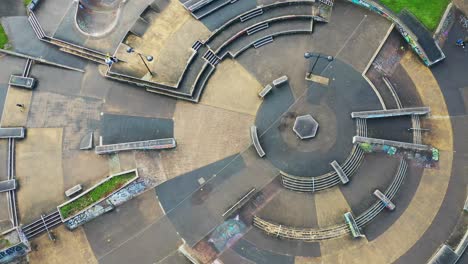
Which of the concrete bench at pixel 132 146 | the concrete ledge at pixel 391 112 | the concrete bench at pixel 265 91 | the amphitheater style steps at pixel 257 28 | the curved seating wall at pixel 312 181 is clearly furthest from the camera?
the amphitheater style steps at pixel 257 28

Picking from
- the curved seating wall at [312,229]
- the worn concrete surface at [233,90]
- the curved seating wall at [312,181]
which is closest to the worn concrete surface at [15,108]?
the worn concrete surface at [233,90]

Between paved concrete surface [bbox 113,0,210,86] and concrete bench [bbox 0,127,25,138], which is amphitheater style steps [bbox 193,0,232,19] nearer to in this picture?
paved concrete surface [bbox 113,0,210,86]

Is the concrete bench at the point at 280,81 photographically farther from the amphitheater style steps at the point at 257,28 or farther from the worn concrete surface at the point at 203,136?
the amphitheater style steps at the point at 257,28

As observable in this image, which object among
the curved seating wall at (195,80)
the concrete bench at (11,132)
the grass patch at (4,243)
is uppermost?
the curved seating wall at (195,80)

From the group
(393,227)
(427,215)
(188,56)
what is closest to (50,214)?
(188,56)

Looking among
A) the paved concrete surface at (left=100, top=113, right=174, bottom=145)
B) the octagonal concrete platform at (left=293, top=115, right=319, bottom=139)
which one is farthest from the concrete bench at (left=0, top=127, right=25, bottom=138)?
the octagonal concrete platform at (left=293, top=115, right=319, bottom=139)

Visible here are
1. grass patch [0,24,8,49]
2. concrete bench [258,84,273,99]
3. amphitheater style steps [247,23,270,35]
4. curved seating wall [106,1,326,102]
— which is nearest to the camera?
curved seating wall [106,1,326,102]
